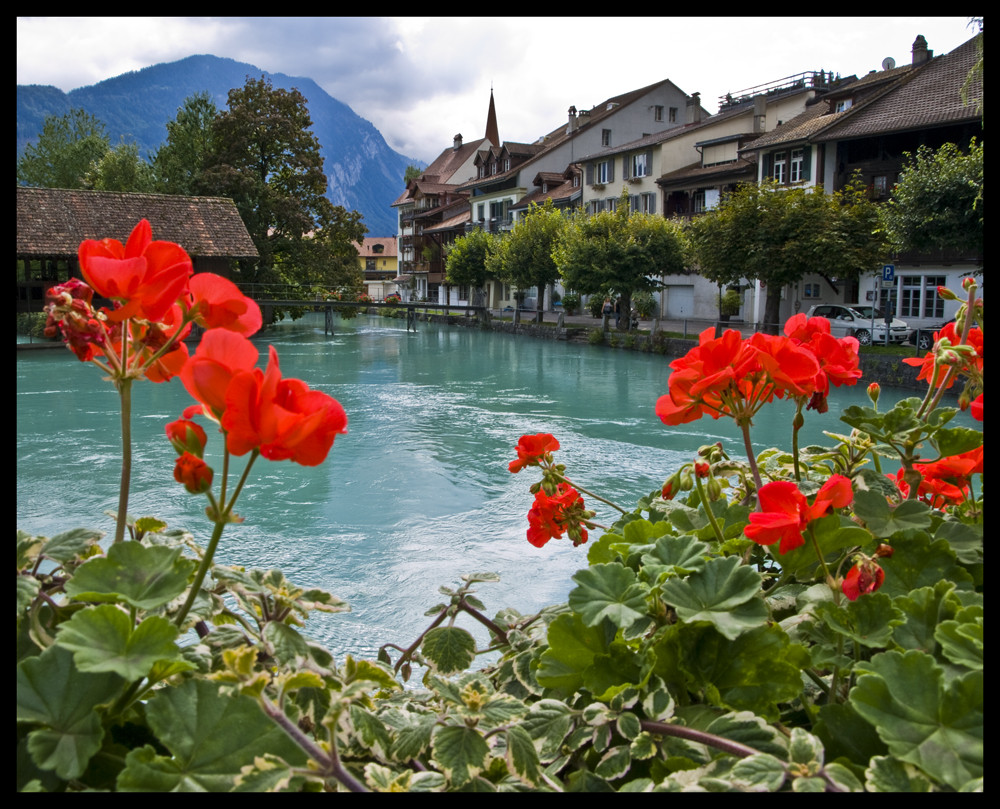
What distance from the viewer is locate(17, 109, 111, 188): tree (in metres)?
42.5

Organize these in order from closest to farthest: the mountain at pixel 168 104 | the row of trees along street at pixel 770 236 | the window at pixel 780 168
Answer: the mountain at pixel 168 104 < the row of trees along street at pixel 770 236 < the window at pixel 780 168

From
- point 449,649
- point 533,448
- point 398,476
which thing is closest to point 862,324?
point 398,476

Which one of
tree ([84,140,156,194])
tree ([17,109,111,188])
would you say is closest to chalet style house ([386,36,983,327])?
tree ([84,140,156,194])

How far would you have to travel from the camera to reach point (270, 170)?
40906 millimetres

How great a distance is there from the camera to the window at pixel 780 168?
2872 centimetres

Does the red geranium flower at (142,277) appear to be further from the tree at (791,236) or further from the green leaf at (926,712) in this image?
the tree at (791,236)

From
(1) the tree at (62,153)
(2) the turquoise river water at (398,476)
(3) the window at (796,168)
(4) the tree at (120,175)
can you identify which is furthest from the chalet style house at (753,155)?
(1) the tree at (62,153)

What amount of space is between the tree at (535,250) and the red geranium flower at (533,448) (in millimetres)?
35257

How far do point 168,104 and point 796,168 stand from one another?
301 feet

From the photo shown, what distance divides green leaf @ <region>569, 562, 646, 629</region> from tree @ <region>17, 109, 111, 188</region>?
152 ft

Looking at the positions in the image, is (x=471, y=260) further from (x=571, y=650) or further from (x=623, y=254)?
(x=571, y=650)

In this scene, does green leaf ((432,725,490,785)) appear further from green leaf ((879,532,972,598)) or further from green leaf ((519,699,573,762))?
green leaf ((879,532,972,598))

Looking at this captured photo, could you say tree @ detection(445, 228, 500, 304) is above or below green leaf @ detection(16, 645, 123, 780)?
above

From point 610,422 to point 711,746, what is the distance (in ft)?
42.3
